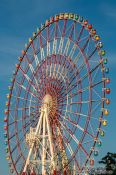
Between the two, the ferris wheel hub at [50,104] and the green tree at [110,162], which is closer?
A: the ferris wheel hub at [50,104]

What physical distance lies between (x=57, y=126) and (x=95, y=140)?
20.5ft

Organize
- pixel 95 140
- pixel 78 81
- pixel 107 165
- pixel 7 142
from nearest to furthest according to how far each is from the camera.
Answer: pixel 95 140
pixel 78 81
pixel 7 142
pixel 107 165

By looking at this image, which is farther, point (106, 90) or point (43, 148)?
point (43, 148)

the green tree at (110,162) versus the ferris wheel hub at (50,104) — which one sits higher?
the ferris wheel hub at (50,104)

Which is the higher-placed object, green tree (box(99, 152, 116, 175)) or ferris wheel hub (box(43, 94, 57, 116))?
ferris wheel hub (box(43, 94, 57, 116))

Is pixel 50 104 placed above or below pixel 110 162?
above

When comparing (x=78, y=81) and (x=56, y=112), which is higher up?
(x=78, y=81)

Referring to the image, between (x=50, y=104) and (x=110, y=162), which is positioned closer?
(x=50, y=104)

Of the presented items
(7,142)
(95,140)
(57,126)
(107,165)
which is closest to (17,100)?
(7,142)

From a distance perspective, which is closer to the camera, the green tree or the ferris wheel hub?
the ferris wheel hub

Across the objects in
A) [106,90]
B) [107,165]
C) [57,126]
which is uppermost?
[106,90]

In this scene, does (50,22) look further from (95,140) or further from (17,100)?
(95,140)

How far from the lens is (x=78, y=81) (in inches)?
1671

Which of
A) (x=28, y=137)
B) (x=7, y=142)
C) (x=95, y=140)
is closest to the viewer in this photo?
(x=95, y=140)
